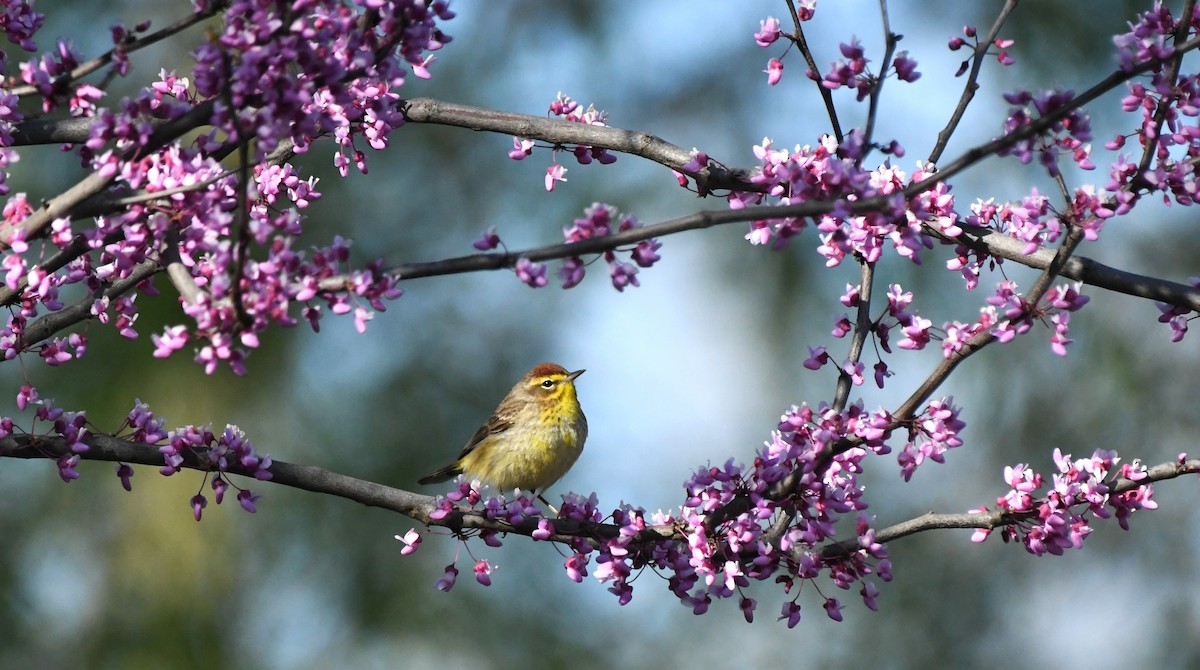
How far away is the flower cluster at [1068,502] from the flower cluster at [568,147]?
4.89 ft

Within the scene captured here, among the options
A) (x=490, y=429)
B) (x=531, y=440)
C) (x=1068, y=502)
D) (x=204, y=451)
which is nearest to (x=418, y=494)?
(x=204, y=451)

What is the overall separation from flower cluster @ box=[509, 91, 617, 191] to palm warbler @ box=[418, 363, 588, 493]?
10.3 ft

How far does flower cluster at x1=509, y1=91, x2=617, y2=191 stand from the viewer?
3.81m

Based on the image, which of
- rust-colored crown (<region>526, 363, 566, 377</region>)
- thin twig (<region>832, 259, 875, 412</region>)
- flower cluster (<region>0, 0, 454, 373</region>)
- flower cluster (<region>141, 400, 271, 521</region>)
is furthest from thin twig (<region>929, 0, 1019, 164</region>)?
rust-colored crown (<region>526, 363, 566, 377</region>)

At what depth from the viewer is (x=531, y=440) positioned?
7.02m

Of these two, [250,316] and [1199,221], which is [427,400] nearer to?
[1199,221]

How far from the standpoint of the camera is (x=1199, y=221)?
13352mm

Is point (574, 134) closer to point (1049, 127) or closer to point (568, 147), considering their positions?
point (568, 147)

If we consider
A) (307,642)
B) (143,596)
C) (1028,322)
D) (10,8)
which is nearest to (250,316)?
(10,8)

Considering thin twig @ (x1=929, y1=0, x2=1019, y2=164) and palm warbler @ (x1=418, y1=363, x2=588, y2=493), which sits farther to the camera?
Result: palm warbler @ (x1=418, y1=363, x2=588, y2=493)

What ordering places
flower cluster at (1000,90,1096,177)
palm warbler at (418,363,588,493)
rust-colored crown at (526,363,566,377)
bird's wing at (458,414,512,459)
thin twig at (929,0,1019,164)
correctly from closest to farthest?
1. flower cluster at (1000,90,1096,177)
2. thin twig at (929,0,1019,164)
3. palm warbler at (418,363,588,493)
4. bird's wing at (458,414,512,459)
5. rust-colored crown at (526,363,566,377)

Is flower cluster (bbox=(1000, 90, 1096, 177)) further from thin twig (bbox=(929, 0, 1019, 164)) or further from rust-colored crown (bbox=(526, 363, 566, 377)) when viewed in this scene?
rust-colored crown (bbox=(526, 363, 566, 377))

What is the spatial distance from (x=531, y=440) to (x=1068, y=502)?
13.2 feet

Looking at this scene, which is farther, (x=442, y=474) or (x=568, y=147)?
(x=442, y=474)
